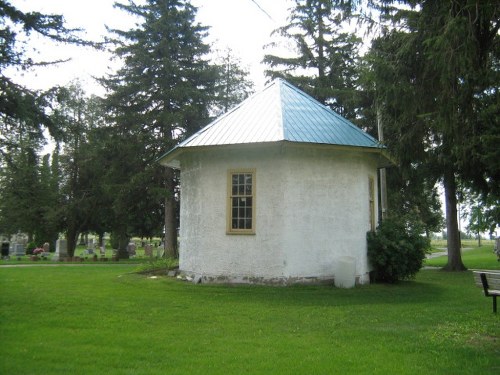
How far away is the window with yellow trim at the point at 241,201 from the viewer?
1417 cm

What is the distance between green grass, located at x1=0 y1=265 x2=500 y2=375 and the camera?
20.1ft

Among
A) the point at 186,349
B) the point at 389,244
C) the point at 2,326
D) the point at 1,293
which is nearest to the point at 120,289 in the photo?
the point at 1,293

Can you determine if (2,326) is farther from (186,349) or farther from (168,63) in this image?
(168,63)

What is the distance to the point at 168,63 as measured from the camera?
28156 millimetres

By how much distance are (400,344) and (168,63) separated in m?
23.9

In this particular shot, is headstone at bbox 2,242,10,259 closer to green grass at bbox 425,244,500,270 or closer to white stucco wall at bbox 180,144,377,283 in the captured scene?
white stucco wall at bbox 180,144,377,283

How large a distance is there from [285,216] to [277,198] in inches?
22.0

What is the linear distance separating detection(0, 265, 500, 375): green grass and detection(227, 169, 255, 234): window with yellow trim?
1.83m

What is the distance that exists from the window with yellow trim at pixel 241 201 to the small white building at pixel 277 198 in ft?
0.10

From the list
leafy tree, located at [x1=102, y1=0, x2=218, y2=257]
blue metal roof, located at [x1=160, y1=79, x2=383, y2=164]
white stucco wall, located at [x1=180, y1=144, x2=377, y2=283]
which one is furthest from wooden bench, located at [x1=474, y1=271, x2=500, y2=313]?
leafy tree, located at [x1=102, y1=0, x2=218, y2=257]

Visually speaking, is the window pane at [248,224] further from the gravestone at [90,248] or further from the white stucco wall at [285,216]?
the gravestone at [90,248]

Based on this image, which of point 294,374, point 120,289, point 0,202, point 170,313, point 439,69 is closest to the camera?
point 294,374

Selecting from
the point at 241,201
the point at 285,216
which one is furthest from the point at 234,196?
the point at 285,216

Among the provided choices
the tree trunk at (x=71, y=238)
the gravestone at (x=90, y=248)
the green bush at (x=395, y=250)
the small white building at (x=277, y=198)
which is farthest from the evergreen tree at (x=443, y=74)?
the gravestone at (x=90, y=248)
